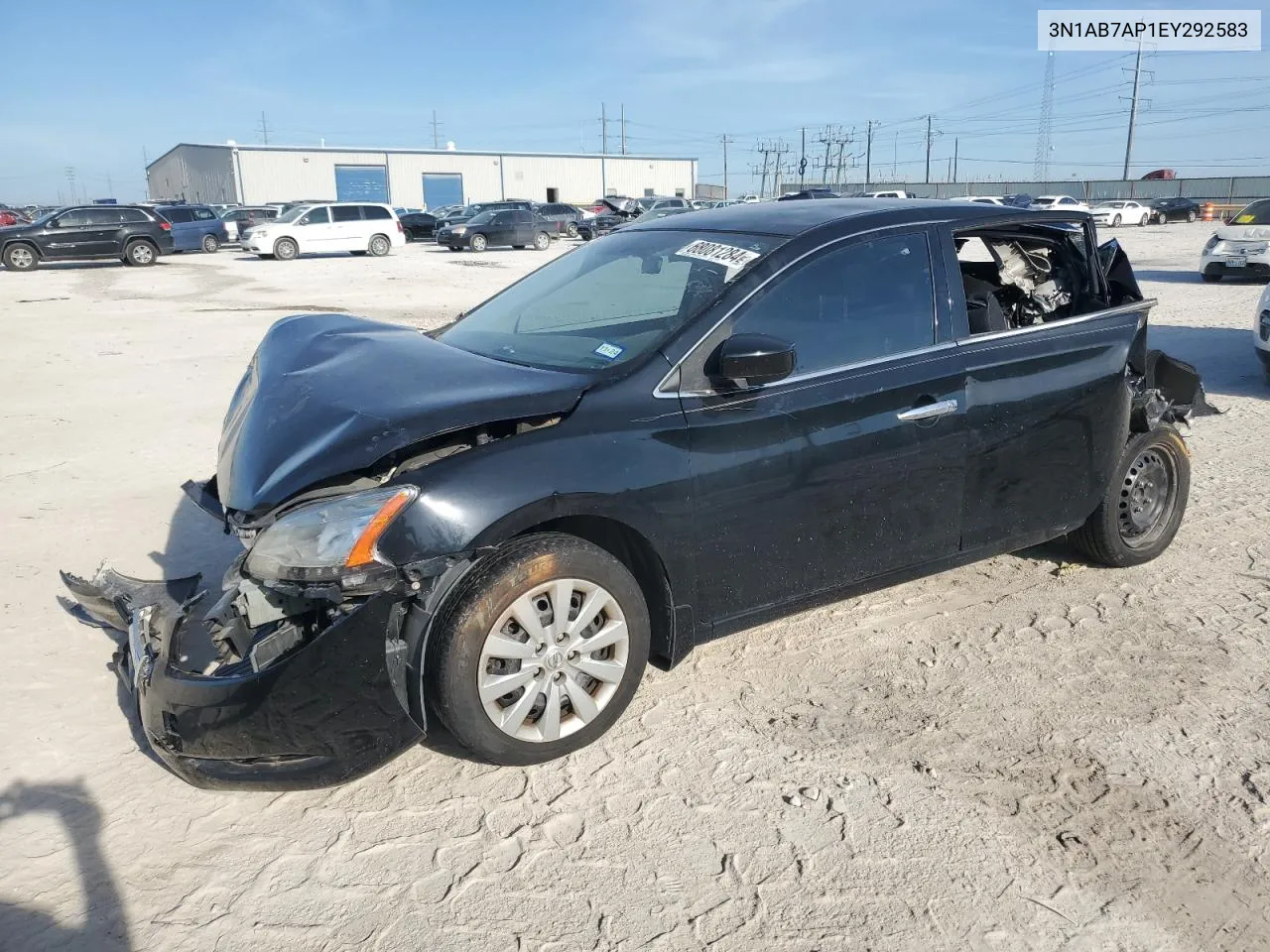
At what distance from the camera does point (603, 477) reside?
121 inches

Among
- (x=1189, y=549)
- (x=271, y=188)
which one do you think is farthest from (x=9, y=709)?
(x=271, y=188)

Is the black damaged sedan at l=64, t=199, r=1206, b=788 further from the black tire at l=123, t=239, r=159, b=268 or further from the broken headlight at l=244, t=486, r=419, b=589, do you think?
the black tire at l=123, t=239, r=159, b=268

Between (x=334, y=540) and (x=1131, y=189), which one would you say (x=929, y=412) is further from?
(x=1131, y=189)

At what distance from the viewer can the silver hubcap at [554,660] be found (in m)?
2.96

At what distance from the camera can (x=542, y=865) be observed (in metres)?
2.69

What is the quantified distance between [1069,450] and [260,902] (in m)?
3.61

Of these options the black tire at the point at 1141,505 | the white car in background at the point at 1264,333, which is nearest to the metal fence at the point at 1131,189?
the white car in background at the point at 1264,333

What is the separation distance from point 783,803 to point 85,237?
2795 centimetres

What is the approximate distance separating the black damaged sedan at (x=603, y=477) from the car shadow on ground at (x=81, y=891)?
0.32m

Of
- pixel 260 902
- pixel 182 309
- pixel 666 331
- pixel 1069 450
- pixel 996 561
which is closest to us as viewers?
pixel 260 902

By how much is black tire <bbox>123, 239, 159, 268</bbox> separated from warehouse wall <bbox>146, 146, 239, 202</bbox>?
41.9 metres

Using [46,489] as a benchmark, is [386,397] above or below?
above

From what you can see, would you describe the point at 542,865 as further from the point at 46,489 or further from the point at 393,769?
the point at 46,489

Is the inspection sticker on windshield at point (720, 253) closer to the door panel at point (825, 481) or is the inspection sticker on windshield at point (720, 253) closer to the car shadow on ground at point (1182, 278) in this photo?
the door panel at point (825, 481)
